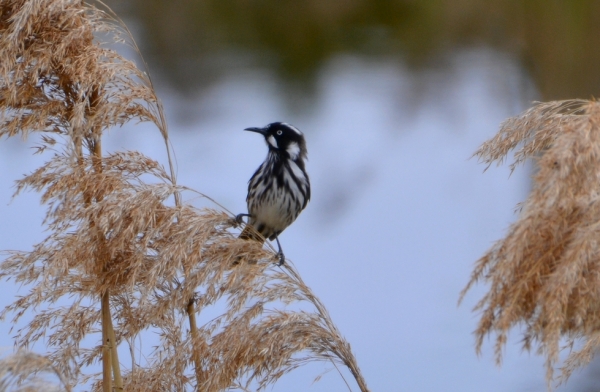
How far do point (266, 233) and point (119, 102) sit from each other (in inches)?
80.2

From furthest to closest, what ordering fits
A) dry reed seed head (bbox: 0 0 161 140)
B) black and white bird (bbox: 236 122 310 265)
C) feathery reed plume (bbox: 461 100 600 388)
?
black and white bird (bbox: 236 122 310 265) → dry reed seed head (bbox: 0 0 161 140) → feathery reed plume (bbox: 461 100 600 388)

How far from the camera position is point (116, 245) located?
2.84 meters

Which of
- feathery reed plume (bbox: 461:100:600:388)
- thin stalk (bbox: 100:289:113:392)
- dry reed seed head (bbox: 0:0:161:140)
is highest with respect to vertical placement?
dry reed seed head (bbox: 0:0:161:140)

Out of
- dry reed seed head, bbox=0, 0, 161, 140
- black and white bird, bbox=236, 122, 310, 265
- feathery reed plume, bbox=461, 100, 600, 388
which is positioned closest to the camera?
feathery reed plume, bbox=461, 100, 600, 388

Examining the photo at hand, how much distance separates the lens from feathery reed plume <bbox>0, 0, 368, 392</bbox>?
2.82 metres

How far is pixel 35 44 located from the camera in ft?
9.53

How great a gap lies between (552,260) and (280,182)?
271 centimetres

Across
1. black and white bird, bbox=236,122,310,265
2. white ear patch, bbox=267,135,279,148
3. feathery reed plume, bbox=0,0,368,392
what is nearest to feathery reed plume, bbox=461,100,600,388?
feathery reed plume, bbox=0,0,368,392

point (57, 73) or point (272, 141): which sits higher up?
point (272, 141)

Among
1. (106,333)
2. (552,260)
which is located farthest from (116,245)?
(552,260)

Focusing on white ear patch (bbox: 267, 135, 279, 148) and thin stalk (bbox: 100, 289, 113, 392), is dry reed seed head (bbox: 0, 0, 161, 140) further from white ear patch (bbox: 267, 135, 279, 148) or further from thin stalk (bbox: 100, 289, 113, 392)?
white ear patch (bbox: 267, 135, 279, 148)

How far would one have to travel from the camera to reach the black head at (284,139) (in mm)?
4738

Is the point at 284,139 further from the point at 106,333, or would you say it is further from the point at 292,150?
the point at 106,333

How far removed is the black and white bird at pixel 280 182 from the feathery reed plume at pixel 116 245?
1603 mm
